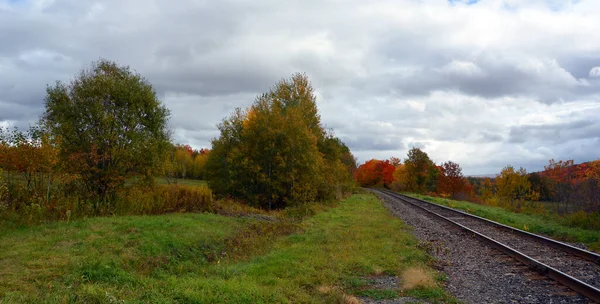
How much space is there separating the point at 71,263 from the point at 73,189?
9.47m

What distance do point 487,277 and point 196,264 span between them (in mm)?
7243

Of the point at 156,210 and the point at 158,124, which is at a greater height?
the point at 158,124

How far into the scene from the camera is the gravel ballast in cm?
717

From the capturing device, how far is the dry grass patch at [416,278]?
Result: 7927 millimetres

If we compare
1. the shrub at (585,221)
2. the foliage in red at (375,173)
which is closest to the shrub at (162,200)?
the shrub at (585,221)

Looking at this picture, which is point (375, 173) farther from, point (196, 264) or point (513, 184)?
point (196, 264)

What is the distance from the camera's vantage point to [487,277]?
867 centimetres

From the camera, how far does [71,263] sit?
27.0 ft

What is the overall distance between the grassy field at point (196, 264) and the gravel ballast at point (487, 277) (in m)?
0.48

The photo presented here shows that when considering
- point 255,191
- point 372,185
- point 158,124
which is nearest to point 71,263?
point 158,124

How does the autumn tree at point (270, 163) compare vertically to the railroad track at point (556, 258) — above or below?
above

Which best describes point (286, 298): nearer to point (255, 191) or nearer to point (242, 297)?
point (242, 297)

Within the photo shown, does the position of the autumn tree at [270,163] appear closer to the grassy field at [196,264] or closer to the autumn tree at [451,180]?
the grassy field at [196,264]

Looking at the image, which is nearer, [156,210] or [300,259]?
[300,259]
